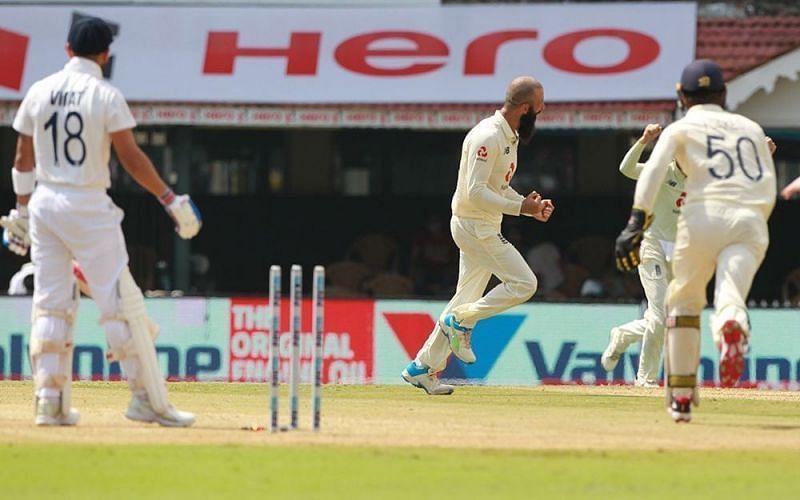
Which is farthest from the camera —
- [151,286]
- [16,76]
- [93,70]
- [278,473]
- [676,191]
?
[151,286]

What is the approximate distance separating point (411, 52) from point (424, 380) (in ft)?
33.8

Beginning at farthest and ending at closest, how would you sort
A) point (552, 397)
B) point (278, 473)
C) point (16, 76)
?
point (16, 76) < point (552, 397) < point (278, 473)

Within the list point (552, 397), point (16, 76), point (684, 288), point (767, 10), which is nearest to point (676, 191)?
point (552, 397)

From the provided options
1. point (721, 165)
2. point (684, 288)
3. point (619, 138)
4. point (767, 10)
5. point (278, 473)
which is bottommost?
point (278, 473)

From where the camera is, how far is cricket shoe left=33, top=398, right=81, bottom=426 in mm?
10492

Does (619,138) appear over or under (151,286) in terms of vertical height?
over

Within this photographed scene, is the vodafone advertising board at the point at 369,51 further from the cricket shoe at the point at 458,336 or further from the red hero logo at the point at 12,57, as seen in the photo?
the cricket shoe at the point at 458,336

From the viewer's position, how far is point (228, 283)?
86.0ft

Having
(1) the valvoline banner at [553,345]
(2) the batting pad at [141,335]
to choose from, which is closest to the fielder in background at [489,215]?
(2) the batting pad at [141,335]

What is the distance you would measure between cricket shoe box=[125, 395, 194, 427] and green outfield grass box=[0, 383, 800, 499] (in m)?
0.10

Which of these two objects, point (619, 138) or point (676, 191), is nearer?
point (676, 191)

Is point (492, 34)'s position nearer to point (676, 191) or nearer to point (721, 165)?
point (676, 191)

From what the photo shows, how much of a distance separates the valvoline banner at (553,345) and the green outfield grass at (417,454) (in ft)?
19.7

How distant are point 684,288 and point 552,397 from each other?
2.99 m
